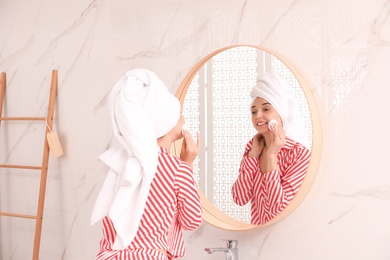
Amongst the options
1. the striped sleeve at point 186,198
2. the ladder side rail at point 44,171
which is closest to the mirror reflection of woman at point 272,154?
the striped sleeve at point 186,198

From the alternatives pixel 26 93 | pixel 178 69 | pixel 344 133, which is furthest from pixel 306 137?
pixel 26 93

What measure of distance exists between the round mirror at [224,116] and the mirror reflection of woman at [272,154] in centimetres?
3

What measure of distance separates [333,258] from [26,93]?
5.56 feet

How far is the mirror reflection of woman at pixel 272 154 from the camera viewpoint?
7.22 feet

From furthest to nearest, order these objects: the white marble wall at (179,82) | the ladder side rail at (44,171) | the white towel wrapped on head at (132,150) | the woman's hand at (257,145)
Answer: the ladder side rail at (44,171) → the woman's hand at (257,145) → the white marble wall at (179,82) → the white towel wrapped on head at (132,150)

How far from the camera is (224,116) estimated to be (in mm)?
2359

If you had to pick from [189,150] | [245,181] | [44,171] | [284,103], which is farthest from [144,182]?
[44,171]

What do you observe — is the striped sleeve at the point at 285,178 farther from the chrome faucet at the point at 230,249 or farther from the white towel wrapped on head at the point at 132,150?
the white towel wrapped on head at the point at 132,150

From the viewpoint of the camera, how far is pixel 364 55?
84.3 inches

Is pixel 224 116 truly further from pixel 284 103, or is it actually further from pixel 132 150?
pixel 132 150

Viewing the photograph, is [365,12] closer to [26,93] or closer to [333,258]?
[333,258]

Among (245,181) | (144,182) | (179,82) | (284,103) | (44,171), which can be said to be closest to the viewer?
(144,182)

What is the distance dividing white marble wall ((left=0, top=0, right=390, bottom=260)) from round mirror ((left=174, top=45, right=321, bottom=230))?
0.21 feet

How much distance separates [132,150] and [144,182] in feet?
0.37
